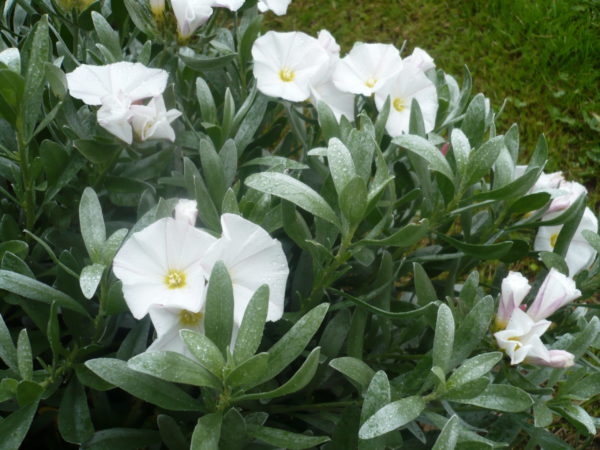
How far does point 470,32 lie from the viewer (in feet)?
10.1

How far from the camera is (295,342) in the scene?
37.9 inches

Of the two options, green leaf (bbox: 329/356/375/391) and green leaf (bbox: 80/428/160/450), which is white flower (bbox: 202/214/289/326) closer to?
green leaf (bbox: 329/356/375/391)

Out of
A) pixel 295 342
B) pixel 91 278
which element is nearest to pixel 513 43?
pixel 295 342

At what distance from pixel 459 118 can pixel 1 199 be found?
0.88 m

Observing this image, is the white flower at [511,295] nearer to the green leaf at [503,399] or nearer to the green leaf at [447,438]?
the green leaf at [503,399]

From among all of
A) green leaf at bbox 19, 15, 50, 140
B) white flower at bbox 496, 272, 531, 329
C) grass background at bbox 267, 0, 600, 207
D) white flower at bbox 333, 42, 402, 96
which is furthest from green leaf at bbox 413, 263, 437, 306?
grass background at bbox 267, 0, 600, 207

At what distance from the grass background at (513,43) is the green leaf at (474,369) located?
191 centimetres

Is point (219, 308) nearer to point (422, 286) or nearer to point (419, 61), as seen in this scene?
point (422, 286)

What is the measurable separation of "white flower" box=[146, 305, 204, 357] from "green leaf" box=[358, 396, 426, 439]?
25cm

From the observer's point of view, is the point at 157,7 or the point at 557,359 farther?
the point at 157,7

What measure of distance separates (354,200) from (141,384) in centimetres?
38

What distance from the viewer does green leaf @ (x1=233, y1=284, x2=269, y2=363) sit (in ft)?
2.98

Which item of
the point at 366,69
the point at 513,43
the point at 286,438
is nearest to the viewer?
the point at 286,438

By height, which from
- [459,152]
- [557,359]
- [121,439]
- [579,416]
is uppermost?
[459,152]
